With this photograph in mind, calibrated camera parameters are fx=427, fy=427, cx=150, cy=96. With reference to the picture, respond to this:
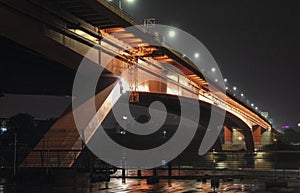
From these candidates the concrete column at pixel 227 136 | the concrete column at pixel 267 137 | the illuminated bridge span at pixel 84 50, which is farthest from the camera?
the concrete column at pixel 267 137

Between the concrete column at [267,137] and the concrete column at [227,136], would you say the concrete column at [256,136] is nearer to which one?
the concrete column at [227,136]

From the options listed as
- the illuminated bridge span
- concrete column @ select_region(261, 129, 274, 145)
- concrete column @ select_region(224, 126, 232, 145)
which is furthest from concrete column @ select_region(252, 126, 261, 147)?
the illuminated bridge span

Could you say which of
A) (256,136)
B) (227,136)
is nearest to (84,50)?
(256,136)

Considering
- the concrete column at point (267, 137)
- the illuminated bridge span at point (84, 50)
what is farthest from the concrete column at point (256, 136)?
the illuminated bridge span at point (84, 50)

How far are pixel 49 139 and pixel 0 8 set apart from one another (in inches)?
652

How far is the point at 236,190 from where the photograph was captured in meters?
17.8

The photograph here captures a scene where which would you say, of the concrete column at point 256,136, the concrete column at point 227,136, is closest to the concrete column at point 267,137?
the concrete column at point 227,136

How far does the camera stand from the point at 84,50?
25.0 m

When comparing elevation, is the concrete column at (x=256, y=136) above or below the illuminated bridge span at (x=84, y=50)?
below

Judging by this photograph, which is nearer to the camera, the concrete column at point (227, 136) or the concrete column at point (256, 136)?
the concrete column at point (256, 136)

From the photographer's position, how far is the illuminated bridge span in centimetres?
2002

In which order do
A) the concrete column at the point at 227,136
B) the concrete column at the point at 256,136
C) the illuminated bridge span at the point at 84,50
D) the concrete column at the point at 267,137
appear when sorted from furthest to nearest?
the concrete column at the point at 267,137 → the concrete column at the point at 227,136 → the concrete column at the point at 256,136 → the illuminated bridge span at the point at 84,50

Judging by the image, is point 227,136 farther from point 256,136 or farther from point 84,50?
point 84,50

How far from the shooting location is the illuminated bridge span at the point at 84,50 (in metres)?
20.0
